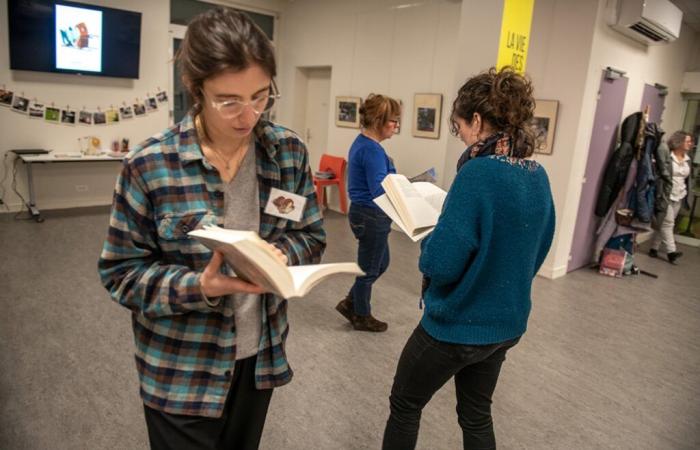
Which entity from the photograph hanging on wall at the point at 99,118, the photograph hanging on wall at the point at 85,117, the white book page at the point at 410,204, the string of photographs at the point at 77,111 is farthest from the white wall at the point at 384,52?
the white book page at the point at 410,204

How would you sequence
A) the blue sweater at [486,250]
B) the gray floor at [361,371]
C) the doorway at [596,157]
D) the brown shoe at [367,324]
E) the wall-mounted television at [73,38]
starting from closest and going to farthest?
the blue sweater at [486,250]
the gray floor at [361,371]
the brown shoe at [367,324]
the doorway at [596,157]
the wall-mounted television at [73,38]

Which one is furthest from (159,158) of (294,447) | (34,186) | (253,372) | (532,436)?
(34,186)

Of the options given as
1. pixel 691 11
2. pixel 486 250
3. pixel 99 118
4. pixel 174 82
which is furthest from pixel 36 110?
pixel 691 11

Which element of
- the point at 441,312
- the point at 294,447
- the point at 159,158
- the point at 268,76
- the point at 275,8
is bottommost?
the point at 294,447

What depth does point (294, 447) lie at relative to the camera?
6.53 feet

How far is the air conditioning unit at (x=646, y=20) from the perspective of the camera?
3793mm

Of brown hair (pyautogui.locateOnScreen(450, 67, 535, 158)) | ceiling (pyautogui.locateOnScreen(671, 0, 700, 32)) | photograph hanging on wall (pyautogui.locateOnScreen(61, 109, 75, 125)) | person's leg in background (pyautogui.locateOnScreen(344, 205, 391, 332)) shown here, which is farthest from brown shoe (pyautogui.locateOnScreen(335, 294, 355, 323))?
ceiling (pyautogui.locateOnScreen(671, 0, 700, 32))

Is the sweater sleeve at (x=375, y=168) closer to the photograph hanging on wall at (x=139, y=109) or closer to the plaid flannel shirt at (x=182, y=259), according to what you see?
the plaid flannel shirt at (x=182, y=259)

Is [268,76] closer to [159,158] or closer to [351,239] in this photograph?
[159,158]

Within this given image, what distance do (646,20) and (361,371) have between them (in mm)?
3659

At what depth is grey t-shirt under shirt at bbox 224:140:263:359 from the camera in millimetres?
1036

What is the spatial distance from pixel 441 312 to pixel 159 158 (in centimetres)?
84

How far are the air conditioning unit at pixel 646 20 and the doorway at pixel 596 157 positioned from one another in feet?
1.32

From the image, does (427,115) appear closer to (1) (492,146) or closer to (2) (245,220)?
(1) (492,146)
